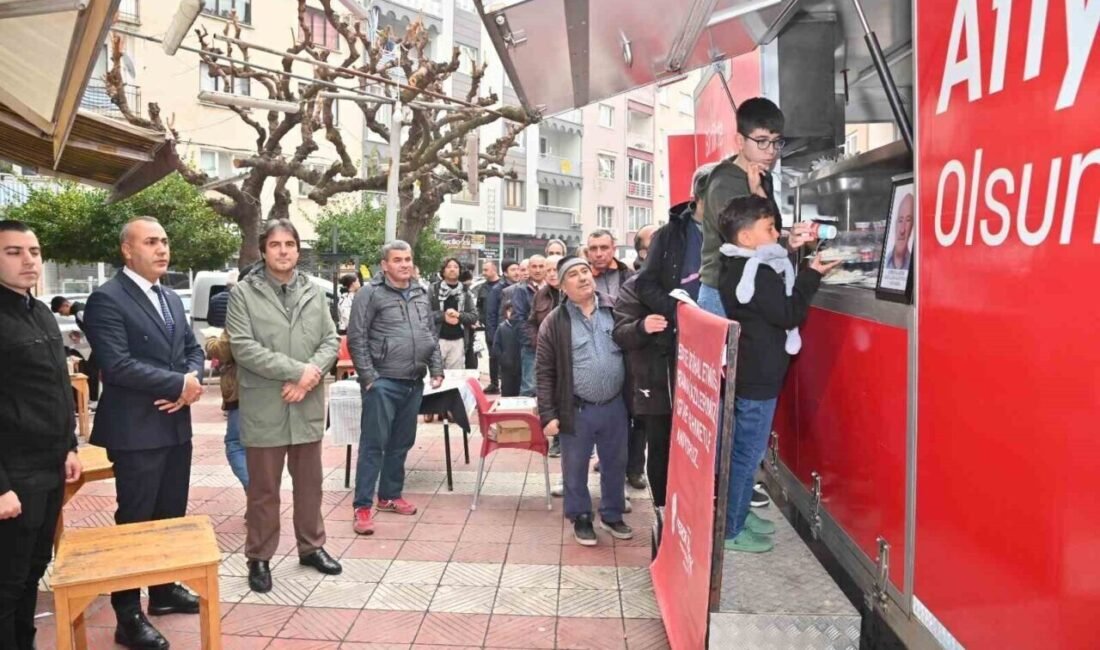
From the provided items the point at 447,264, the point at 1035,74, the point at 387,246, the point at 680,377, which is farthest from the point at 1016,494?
the point at 447,264

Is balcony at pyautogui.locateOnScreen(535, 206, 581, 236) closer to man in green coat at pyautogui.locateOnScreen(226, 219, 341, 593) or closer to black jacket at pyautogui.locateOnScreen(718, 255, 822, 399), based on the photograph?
man in green coat at pyautogui.locateOnScreen(226, 219, 341, 593)

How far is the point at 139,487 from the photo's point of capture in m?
3.70

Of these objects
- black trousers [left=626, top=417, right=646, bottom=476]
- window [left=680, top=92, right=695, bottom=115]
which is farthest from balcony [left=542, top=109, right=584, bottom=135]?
black trousers [left=626, top=417, right=646, bottom=476]

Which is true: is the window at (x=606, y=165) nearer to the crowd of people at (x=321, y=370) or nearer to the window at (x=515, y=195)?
the window at (x=515, y=195)

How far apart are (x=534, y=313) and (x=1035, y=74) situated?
6135mm

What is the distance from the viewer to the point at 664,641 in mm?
3652

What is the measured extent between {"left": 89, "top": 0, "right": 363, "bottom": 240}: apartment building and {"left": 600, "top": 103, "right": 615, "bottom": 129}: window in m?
18.1

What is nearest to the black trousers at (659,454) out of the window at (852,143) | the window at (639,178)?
the window at (852,143)

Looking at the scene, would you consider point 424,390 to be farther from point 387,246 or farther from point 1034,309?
point 1034,309

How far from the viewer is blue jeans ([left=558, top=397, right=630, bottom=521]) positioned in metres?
4.82

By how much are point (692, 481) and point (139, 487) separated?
8.81ft

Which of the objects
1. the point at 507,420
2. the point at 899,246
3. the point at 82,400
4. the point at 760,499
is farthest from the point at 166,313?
the point at 82,400

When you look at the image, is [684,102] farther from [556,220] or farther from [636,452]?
[636,452]

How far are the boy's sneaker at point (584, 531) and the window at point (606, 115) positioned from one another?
135 ft
